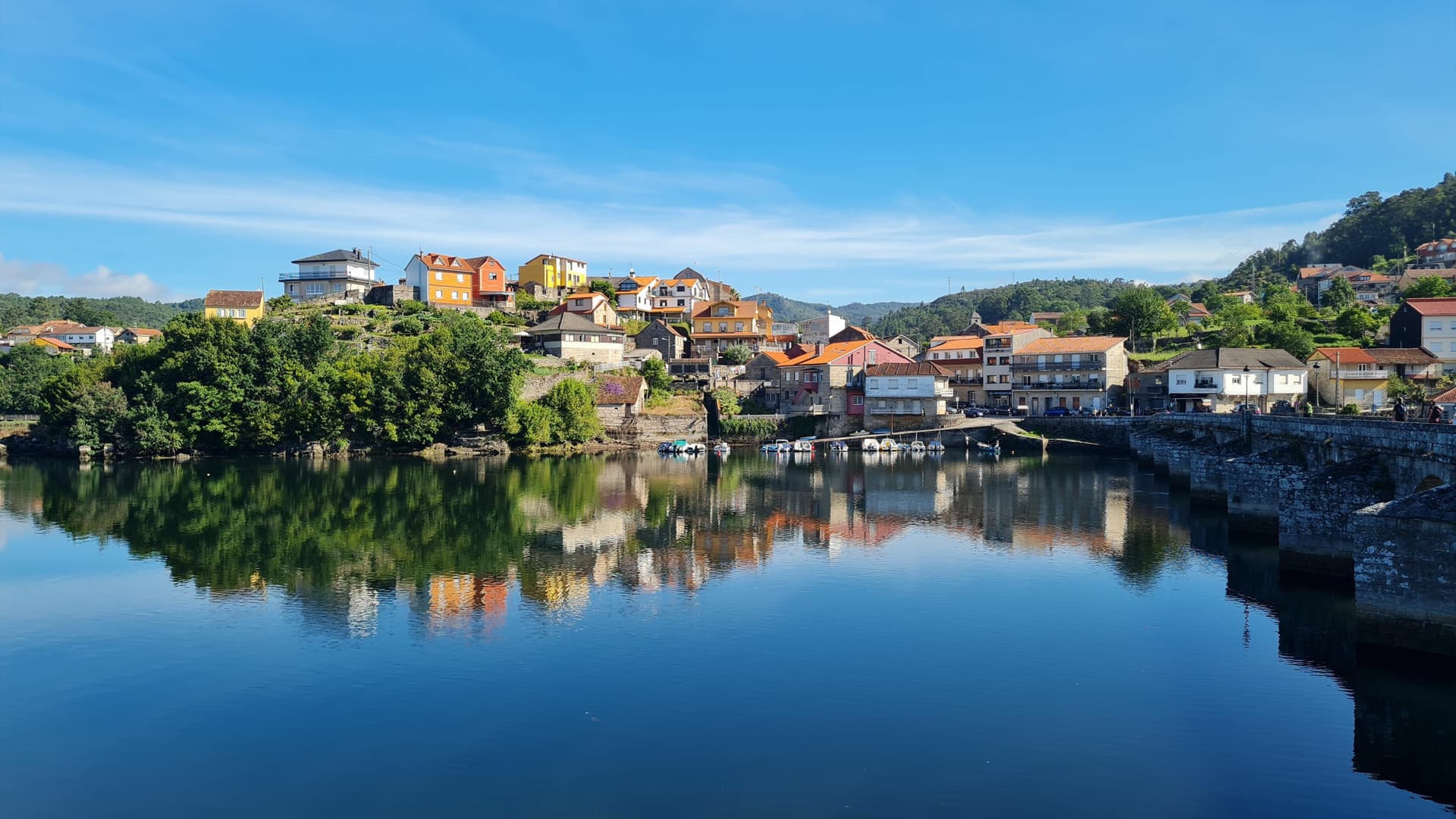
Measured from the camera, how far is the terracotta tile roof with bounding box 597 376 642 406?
82125mm

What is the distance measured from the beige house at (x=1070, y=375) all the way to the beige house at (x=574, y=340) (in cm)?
3973

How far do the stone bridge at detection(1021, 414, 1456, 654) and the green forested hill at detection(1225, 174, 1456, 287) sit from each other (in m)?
127

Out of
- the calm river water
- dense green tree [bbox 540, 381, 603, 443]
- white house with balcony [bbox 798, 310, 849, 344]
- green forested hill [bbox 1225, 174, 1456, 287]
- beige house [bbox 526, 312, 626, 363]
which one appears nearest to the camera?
the calm river water

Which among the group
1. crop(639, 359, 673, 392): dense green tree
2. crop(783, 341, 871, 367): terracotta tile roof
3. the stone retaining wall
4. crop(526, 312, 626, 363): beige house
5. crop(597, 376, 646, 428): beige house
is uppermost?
crop(526, 312, 626, 363): beige house

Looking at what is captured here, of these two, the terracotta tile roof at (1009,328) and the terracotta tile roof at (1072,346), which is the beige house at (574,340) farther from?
the terracotta tile roof at (1072,346)

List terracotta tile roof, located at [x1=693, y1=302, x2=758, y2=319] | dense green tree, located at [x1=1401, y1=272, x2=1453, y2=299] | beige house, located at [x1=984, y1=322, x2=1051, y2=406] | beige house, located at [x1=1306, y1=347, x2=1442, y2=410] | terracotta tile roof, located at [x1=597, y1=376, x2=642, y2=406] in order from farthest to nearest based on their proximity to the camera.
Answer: terracotta tile roof, located at [x1=693, y1=302, x2=758, y2=319]
dense green tree, located at [x1=1401, y1=272, x2=1453, y2=299]
beige house, located at [x1=984, y1=322, x2=1051, y2=406]
terracotta tile roof, located at [x1=597, y1=376, x2=642, y2=406]
beige house, located at [x1=1306, y1=347, x2=1442, y2=410]

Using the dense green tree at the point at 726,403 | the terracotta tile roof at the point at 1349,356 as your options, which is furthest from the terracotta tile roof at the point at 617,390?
the terracotta tile roof at the point at 1349,356

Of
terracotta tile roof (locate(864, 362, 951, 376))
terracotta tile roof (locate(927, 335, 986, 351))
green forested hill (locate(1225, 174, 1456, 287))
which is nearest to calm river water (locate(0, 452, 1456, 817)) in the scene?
terracotta tile roof (locate(864, 362, 951, 376))

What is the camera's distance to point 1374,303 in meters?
110

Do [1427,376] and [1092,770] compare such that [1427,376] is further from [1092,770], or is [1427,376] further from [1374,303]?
[1092,770]

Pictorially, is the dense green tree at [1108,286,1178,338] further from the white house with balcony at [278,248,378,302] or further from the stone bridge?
the white house with balcony at [278,248,378,302]

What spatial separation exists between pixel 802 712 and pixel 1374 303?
121565 mm

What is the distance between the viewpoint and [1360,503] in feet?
84.4

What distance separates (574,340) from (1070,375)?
46754 mm
